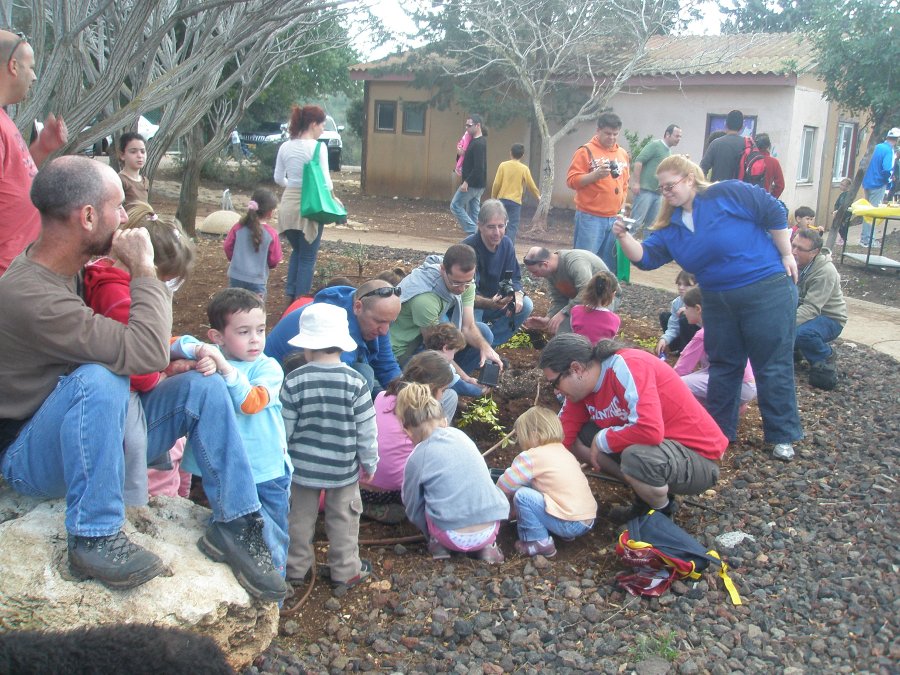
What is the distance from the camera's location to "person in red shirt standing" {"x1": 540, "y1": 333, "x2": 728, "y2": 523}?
4.18 meters

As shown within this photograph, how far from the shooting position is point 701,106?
17.9 meters

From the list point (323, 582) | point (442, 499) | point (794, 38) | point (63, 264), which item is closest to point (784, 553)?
point (442, 499)

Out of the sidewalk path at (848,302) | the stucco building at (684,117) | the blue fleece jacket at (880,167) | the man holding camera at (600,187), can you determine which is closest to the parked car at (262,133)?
the stucco building at (684,117)

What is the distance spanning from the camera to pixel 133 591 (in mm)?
2836

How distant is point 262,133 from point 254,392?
22879mm

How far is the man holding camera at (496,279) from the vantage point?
6.46 metres

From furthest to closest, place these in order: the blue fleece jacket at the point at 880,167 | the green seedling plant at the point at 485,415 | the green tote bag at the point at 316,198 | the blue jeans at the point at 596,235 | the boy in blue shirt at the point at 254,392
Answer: the blue fleece jacket at the point at 880,167 → the blue jeans at the point at 596,235 → the green tote bag at the point at 316,198 → the green seedling plant at the point at 485,415 → the boy in blue shirt at the point at 254,392

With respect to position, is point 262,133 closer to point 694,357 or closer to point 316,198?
point 316,198

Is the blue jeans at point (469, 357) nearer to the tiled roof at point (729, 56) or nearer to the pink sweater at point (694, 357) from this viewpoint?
the pink sweater at point (694, 357)

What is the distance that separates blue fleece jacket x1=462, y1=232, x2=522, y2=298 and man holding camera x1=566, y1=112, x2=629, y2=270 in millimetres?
1766

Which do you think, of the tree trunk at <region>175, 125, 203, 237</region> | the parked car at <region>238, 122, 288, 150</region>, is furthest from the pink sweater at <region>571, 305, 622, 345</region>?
the parked car at <region>238, 122, 288, 150</region>

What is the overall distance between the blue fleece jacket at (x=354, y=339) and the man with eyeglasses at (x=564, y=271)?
191 cm

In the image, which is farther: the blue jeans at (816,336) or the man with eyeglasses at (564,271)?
the blue jeans at (816,336)

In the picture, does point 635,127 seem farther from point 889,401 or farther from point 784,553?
point 784,553
